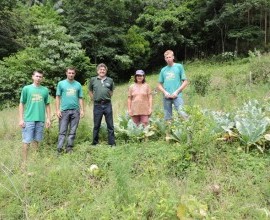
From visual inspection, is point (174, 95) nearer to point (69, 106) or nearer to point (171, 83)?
point (171, 83)

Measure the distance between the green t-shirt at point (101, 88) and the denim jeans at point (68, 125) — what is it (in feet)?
1.64

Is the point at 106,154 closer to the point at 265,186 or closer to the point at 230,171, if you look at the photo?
the point at 230,171

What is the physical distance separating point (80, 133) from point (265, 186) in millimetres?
3688

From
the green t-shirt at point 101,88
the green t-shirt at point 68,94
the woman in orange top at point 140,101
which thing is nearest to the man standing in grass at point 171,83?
the woman in orange top at point 140,101

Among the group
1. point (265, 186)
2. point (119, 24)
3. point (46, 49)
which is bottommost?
point (265, 186)

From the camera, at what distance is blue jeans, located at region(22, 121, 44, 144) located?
5977 mm

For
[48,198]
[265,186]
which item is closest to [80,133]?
[48,198]

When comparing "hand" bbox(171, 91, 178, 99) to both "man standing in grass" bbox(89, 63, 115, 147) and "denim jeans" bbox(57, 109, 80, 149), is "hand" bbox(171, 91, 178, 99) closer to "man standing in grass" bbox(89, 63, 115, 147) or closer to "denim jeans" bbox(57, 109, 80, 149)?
"man standing in grass" bbox(89, 63, 115, 147)

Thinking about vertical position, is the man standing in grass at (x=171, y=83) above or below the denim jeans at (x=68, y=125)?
above

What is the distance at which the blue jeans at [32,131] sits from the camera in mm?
5977

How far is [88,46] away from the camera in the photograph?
2419 cm

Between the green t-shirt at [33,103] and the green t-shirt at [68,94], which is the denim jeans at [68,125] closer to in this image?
the green t-shirt at [68,94]

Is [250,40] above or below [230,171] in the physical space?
above

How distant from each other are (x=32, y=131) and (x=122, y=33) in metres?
20.1
